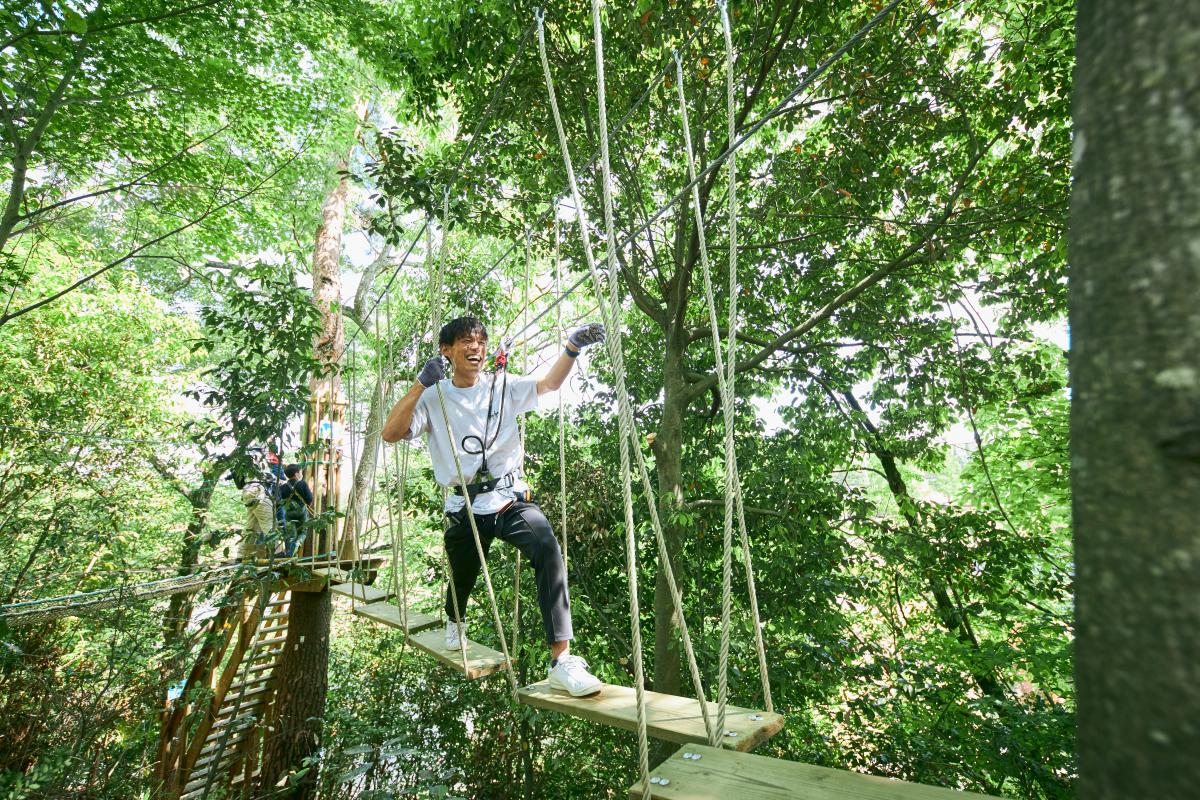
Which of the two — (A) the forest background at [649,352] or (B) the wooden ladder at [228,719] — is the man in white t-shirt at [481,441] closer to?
(A) the forest background at [649,352]

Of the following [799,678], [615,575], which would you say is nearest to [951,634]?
[799,678]

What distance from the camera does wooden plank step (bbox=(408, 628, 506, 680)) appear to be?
1.85m

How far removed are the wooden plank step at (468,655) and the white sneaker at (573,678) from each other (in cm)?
28

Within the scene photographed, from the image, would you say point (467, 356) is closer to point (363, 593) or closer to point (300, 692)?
point (363, 593)

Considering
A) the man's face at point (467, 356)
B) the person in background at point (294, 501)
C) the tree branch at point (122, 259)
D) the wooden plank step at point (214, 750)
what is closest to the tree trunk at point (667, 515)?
the man's face at point (467, 356)

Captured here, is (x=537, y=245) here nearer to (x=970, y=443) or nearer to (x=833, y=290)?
(x=833, y=290)

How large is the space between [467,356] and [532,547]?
0.67 meters

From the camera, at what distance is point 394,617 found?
270 centimetres

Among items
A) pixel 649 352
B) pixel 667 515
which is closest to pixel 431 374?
pixel 667 515

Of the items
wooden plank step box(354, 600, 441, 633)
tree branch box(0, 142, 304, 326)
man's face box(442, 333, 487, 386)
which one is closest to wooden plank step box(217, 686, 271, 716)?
wooden plank step box(354, 600, 441, 633)

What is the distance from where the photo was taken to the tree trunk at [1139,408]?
34 centimetres

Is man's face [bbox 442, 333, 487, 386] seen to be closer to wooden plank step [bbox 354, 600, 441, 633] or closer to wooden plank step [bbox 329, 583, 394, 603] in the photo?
wooden plank step [bbox 354, 600, 441, 633]

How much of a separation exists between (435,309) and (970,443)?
15.9ft

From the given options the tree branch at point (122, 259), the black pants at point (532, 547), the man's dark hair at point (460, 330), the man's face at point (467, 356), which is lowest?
the black pants at point (532, 547)
